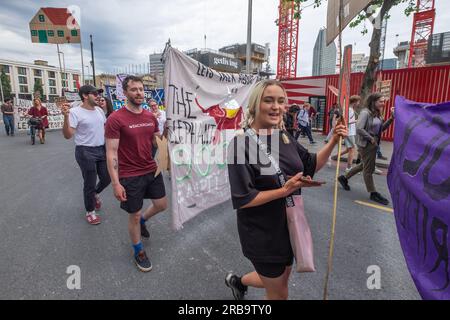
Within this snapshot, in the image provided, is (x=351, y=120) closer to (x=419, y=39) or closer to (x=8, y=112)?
(x=8, y=112)

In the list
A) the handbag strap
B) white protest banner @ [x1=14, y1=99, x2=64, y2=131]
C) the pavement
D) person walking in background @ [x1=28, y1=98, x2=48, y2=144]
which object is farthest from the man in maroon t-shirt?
white protest banner @ [x1=14, y1=99, x2=64, y2=131]

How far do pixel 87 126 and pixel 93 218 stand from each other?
4.35ft

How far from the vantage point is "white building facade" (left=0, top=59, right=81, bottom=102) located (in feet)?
272

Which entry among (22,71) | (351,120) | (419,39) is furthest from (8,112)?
(22,71)

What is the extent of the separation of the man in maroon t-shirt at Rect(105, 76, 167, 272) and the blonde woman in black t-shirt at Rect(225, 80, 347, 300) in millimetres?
1501

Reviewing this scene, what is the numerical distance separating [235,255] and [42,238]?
2.49 meters

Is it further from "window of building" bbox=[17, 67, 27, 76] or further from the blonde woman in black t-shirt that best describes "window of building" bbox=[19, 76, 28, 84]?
the blonde woman in black t-shirt

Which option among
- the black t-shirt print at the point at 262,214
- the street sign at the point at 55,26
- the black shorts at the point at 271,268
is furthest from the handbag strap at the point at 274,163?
the street sign at the point at 55,26

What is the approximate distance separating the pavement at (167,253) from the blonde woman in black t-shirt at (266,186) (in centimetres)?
94

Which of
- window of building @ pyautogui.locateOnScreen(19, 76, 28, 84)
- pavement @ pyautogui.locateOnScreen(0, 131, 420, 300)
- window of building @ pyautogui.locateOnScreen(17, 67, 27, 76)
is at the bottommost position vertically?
pavement @ pyautogui.locateOnScreen(0, 131, 420, 300)

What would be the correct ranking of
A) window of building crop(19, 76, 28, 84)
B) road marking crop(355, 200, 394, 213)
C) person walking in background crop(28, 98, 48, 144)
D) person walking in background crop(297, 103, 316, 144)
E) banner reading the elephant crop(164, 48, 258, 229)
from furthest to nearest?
window of building crop(19, 76, 28, 84), person walking in background crop(297, 103, 316, 144), person walking in background crop(28, 98, 48, 144), road marking crop(355, 200, 394, 213), banner reading the elephant crop(164, 48, 258, 229)

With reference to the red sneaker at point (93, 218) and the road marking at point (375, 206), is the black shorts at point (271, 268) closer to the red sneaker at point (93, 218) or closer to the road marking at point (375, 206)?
the red sneaker at point (93, 218)

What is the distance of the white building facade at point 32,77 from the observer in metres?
82.9

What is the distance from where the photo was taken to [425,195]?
142 cm
